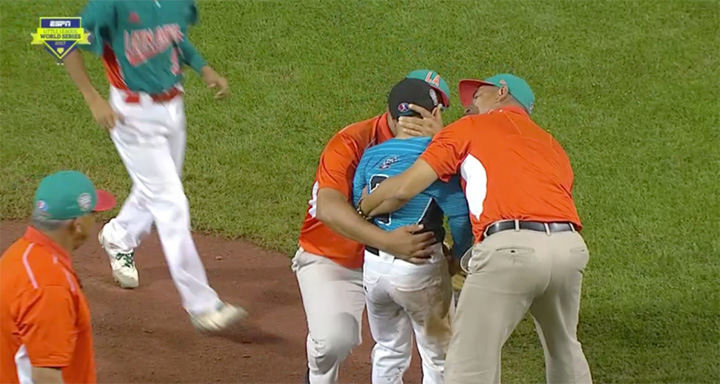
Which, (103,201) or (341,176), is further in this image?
(341,176)

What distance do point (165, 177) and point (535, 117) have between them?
14.4 ft

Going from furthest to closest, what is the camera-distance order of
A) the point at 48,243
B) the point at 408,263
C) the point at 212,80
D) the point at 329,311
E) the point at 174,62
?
the point at 212,80
the point at 174,62
the point at 329,311
the point at 408,263
the point at 48,243

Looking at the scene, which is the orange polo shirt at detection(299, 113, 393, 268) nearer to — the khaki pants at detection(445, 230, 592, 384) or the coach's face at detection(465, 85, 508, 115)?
the coach's face at detection(465, 85, 508, 115)

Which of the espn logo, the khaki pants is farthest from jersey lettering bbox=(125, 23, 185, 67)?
the espn logo

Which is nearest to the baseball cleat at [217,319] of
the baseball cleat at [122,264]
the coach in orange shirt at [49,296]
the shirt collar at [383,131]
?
the baseball cleat at [122,264]

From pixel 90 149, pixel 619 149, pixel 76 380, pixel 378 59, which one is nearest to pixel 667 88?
pixel 619 149

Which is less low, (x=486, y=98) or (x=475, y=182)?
(x=486, y=98)

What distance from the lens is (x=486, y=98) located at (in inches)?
196

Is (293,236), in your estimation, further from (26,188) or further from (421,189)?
(421,189)

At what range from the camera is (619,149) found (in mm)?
8633

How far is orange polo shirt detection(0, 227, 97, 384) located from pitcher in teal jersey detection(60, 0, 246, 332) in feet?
5.59

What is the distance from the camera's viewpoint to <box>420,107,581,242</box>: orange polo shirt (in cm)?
430

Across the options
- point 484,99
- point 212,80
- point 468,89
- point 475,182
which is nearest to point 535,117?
point 212,80

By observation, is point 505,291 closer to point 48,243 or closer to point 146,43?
point 48,243
